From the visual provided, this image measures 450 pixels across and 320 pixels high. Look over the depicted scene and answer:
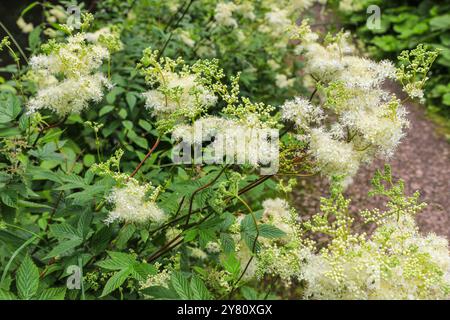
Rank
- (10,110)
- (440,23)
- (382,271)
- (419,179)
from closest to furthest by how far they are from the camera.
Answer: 1. (382,271)
2. (10,110)
3. (419,179)
4. (440,23)

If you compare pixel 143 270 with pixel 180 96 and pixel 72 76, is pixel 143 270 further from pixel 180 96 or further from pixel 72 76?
pixel 72 76

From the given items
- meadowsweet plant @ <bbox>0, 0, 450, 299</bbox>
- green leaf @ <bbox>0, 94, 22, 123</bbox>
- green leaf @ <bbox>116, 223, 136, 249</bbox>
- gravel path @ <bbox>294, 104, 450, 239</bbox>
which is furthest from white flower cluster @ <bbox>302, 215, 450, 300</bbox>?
gravel path @ <bbox>294, 104, 450, 239</bbox>

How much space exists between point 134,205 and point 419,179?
159 inches

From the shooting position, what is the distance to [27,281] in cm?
119

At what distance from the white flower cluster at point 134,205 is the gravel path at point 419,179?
279 cm

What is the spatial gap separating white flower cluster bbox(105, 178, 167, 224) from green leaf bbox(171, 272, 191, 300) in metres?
0.20

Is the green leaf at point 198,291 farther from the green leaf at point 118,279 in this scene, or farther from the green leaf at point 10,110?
the green leaf at point 10,110

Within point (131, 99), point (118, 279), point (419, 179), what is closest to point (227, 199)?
point (118, 279)

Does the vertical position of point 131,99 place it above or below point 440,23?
above

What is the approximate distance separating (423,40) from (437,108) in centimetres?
109

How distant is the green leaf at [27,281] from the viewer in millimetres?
1169

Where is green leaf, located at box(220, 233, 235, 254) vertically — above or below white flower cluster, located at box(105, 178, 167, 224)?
below

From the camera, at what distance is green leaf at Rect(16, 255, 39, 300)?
117 centimetres

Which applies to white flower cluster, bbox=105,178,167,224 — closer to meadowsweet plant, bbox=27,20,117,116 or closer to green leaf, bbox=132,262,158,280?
green leaf, bbox=132,262,158,280
